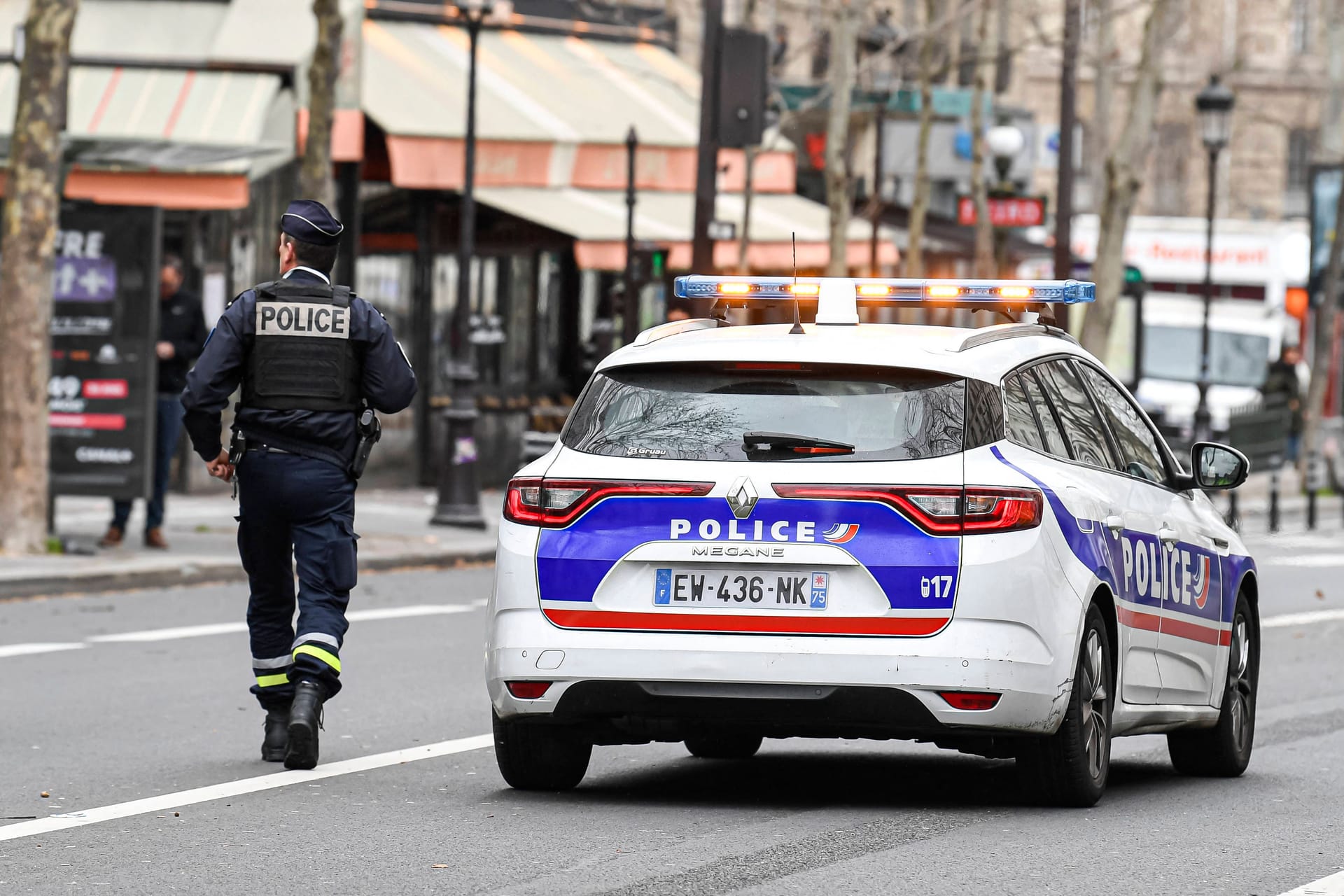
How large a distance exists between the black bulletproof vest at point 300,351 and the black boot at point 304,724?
0.94 m

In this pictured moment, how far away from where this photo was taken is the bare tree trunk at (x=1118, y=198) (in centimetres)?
3150

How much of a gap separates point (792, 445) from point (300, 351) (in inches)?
75.0

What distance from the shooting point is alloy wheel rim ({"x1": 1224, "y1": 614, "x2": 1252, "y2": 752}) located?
974cm

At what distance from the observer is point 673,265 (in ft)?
Result: 98.4

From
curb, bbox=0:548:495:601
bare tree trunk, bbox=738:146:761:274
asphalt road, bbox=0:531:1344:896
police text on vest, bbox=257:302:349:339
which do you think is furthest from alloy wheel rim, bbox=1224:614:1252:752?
bare tree trunk, bbox=738:146:761:274

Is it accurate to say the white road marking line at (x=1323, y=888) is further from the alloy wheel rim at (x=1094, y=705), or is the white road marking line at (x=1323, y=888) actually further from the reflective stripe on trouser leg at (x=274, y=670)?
the reflective stripe on trouser leg at (x=274, y=670)

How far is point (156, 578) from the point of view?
1719 cm

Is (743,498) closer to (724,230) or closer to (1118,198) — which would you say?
(724,230)

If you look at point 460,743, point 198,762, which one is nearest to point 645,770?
point 460,743

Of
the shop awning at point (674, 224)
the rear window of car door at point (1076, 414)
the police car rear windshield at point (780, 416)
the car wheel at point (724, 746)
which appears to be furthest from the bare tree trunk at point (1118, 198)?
the police car rear windshield at point (780, 416)

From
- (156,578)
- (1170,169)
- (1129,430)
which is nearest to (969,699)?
(1129,430)

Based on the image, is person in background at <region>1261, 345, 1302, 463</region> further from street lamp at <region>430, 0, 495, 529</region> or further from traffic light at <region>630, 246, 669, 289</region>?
street lamp at <region>430, 0, 495, 529</region>

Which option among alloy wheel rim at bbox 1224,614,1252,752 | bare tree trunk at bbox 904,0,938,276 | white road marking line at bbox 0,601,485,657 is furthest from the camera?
bare tree trunk at bbox 904,0,938,276

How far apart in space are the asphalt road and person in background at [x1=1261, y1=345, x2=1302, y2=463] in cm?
2651
